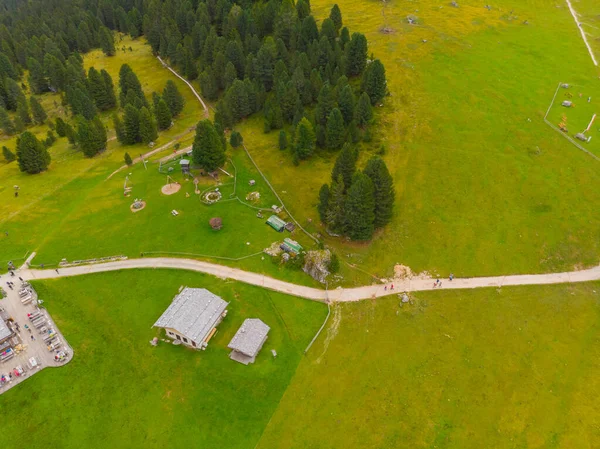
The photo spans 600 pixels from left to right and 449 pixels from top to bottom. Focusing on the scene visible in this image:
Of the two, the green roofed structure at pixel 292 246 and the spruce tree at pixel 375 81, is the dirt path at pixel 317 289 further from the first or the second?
the spruce tree at pixel 375 81

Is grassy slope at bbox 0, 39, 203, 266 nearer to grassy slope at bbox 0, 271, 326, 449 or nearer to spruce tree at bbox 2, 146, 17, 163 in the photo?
spruce tree at bbox 2, 146, 17, 163

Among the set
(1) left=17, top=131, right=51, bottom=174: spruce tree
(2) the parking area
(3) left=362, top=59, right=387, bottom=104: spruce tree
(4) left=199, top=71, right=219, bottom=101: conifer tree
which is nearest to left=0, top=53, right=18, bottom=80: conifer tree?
(1) left=17, top=131, right=51, bottom=174: spruce tree

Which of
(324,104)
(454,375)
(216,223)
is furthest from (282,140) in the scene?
(454,375)

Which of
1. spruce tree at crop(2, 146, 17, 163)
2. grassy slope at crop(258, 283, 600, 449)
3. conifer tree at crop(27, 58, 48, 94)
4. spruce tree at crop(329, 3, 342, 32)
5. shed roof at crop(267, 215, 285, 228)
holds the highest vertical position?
spruce tree at crop(329, 3, 342, 32)

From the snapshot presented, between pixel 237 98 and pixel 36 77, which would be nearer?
pixel 237 98

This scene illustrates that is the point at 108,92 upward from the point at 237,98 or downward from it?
downward

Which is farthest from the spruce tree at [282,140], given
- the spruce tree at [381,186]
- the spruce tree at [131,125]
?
the spruce tree at [131,125]

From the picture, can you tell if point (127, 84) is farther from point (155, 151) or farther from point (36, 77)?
point (36, 77)

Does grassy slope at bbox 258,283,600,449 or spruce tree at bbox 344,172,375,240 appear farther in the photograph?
spruce tree at bbox 344,172,375,240
